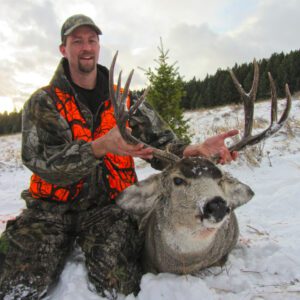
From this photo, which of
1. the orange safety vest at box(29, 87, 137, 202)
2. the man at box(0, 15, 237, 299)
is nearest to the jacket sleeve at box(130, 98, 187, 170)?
the man at box(0, 15, 237, 299)

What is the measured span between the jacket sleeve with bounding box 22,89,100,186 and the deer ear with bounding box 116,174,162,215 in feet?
1.28

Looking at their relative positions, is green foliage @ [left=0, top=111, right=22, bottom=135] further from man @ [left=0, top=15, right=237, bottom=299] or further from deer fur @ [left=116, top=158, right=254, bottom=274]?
deer fur @ [left=116, top=158, right=254, bottom=274]

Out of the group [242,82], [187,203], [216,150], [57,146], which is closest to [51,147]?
[57,146]

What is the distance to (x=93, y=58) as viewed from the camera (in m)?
3.93

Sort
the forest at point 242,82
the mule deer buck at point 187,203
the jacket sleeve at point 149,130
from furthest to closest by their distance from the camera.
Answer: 1. the forest at point 242,82
2. the jacket sleeve at point 149,130
3. the mule deer buck at point 187,203

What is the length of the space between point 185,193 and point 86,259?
37.0 inches

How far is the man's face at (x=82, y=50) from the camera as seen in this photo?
3.87 meters

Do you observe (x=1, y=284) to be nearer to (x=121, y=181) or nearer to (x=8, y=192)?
(x=121, y=181)

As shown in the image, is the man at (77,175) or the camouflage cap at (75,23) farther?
the camouflage cap at (75,23)

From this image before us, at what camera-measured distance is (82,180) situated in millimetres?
3525

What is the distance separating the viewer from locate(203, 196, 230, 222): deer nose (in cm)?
259

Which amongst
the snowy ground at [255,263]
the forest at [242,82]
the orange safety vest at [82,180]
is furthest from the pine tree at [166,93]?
the forest at [242,82]

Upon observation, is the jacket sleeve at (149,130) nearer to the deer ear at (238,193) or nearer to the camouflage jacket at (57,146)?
the camouflage jacket at (57,146)

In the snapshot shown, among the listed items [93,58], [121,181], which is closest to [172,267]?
[121,181]
